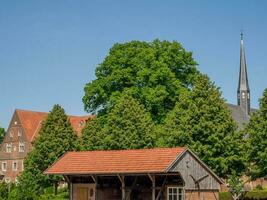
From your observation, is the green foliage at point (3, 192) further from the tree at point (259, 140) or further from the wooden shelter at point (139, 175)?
the tree at point (259, 140)

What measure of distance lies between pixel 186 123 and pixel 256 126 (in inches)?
212

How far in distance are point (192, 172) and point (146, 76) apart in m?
20.3

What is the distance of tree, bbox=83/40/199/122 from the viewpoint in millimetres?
54281

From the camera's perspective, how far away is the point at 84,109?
190ft

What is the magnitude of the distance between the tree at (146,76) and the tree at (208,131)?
8.78 m

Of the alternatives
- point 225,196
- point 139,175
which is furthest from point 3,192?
point 225,196

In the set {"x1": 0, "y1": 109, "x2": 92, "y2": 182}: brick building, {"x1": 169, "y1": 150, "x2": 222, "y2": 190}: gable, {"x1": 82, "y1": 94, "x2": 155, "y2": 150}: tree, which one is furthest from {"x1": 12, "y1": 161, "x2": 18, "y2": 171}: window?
{"x1": 169, "y1": 150, "x2": 222, "y2": 190}: gable

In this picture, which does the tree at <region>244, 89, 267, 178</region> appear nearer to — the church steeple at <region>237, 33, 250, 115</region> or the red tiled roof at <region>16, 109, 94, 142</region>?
the red tiled roof at <region>16, 109, 94, 142</region>

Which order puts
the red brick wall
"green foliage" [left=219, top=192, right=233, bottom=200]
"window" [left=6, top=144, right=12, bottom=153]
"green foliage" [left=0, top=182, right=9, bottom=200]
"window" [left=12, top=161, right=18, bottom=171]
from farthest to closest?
"window" [left=6, top=144, right=12, bottom=153], "window" [left=12, top=161, right=18, bottom=171], the red brick wall, "green foliage" [left=219, top=192, right=233, bottom=200], "green foliage" [left=0, top=182, right=9, bottom=200]

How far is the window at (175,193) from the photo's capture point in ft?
116

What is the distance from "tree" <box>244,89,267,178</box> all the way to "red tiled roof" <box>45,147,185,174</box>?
9.17 m

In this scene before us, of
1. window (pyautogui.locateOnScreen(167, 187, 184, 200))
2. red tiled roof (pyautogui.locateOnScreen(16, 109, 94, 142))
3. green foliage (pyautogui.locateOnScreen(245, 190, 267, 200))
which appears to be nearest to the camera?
window (pyautogui.locateOnScreen(167, 187, 184, 200))

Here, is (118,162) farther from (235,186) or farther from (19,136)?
(19,136)

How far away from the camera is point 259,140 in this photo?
42.7m
